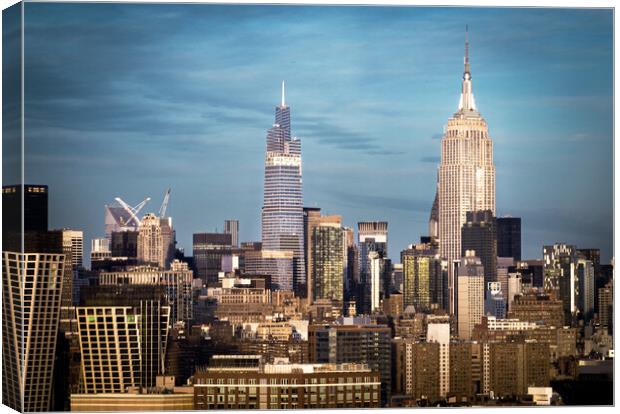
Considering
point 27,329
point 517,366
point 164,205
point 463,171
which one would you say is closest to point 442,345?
point 517,366

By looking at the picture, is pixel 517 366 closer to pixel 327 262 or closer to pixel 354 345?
pixel 354 345

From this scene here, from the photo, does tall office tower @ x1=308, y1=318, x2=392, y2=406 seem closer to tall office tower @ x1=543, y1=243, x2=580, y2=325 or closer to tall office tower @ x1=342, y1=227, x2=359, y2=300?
tall office tower @ x1=342, y1=227, x2=359, y2=300

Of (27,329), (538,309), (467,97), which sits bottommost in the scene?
(27,329)

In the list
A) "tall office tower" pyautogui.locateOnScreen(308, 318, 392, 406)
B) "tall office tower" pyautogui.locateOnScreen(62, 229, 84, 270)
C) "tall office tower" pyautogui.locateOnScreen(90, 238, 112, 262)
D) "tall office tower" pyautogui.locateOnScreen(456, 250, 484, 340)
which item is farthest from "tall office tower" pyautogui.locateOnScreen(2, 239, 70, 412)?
"tall office tower" pyautogui.locateOnScreen(456, 250, 484, 340)

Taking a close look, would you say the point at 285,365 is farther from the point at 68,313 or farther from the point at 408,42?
the point at 408,42

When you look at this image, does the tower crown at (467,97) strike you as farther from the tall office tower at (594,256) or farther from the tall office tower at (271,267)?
the tall office tower at (271,267)
